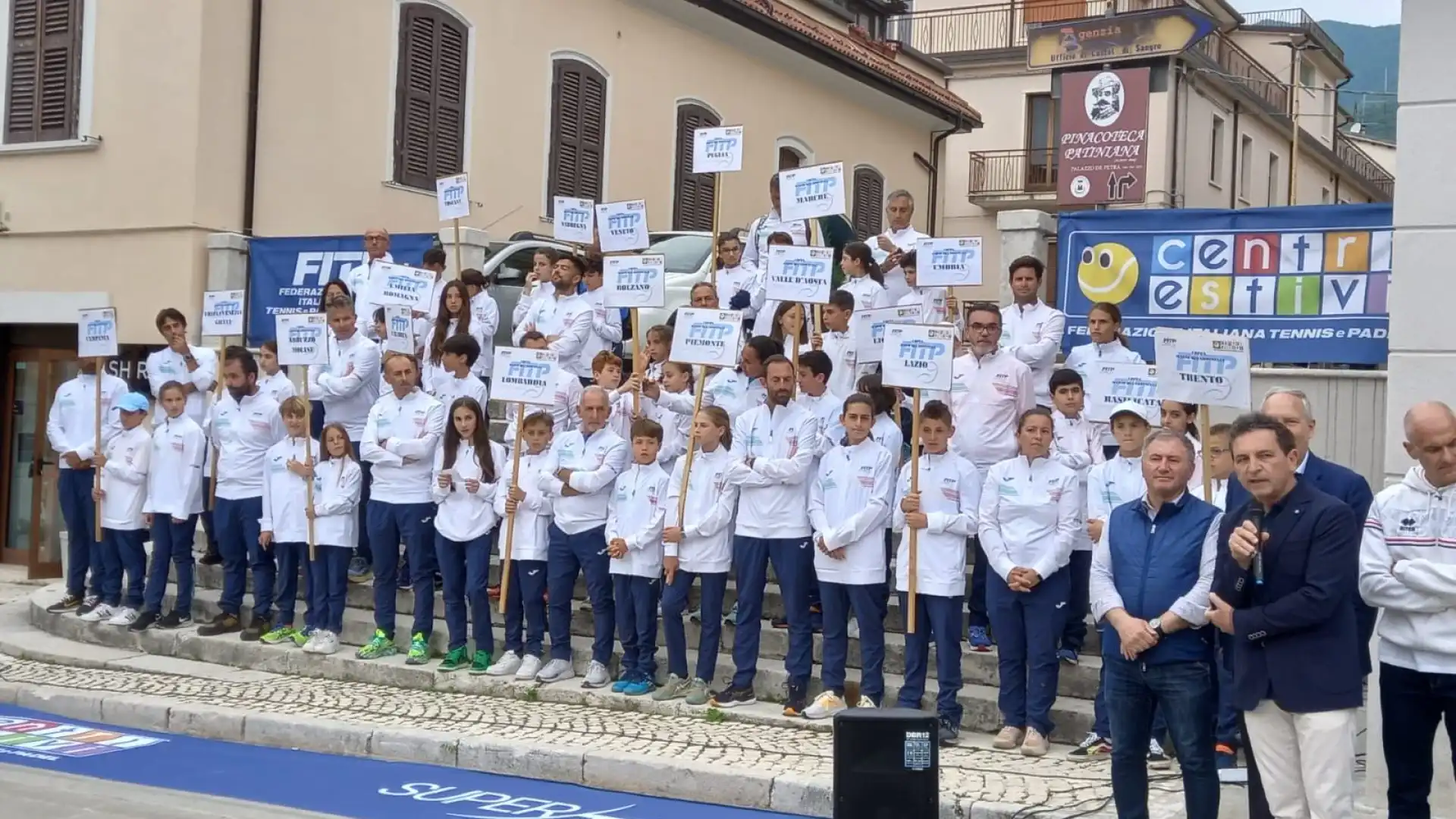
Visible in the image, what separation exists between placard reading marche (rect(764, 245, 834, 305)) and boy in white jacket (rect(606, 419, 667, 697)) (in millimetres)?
1485

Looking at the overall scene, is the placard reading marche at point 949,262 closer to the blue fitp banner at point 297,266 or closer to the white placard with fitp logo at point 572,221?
the white placard with fitp logo at point 572,221

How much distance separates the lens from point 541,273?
13.5 meters

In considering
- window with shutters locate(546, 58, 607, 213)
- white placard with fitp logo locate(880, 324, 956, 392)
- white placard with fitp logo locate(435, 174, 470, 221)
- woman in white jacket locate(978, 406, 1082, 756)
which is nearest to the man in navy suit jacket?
woman in white jacket locate(978, 406, 1082, 756)

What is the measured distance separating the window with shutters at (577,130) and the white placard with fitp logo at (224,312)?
707cm

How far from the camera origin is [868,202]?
26812mm

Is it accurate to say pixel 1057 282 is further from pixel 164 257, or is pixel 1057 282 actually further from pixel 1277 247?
pixel 164 257

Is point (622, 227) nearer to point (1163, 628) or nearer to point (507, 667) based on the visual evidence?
point (507, 667)

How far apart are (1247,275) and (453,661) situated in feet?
20.8

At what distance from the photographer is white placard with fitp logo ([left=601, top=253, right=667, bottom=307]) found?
11469 millimetres

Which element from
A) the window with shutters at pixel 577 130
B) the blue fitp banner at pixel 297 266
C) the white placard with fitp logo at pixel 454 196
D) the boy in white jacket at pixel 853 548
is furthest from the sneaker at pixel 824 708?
the window with shutters at pixel 577 130

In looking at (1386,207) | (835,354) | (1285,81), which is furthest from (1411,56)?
(1285,81)

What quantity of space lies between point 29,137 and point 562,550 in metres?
9.36

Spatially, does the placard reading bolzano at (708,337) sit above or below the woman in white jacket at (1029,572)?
above

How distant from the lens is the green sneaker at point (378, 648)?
11.2 meters
